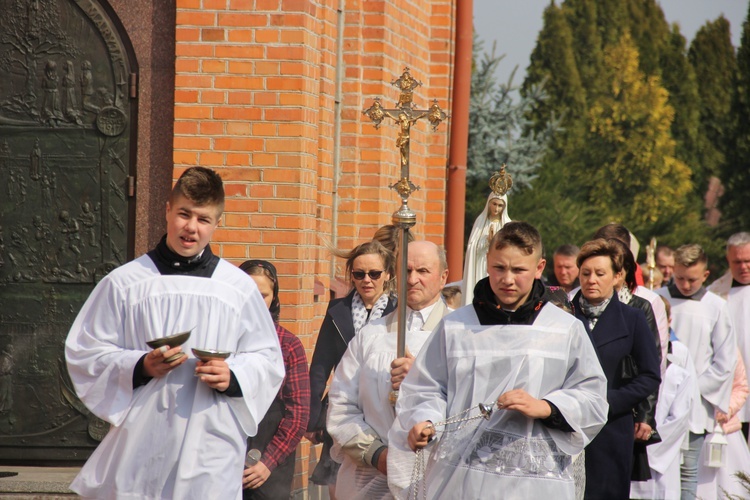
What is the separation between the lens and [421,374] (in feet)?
16.4

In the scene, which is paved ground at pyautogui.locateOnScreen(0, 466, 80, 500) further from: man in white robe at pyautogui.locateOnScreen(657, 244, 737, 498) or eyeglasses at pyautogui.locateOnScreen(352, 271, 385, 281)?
man in white robe at pyautogui.locateOnScreen(657, 244, 737, 498)

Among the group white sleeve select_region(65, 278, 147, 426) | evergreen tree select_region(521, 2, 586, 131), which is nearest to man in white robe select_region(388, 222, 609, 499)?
white sleeve select_region(65, 278, 147, 426)

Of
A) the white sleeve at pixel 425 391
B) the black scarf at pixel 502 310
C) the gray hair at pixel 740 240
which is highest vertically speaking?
the gray hair at pixel 740 240

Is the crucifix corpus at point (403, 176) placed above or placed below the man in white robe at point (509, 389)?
above

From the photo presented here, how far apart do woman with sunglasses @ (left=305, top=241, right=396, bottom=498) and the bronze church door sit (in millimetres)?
1968

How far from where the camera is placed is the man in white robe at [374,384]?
5910mm

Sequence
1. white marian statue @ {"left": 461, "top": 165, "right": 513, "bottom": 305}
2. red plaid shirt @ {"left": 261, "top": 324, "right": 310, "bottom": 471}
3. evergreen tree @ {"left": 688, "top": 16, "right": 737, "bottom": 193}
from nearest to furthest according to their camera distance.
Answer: red plaid shirt @ {"left": 261, "top": 324, "right": 310, "bottom": 471}
white marian statue @ {"left": 461, "top": 165, "right": 513, "bottom": 305}
evergreen tree @ {"left": 688, "top": 16, "right": 737, "bottom": 193}

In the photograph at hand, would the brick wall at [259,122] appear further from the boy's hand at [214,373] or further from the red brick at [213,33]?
the boy's hand at [214,373]

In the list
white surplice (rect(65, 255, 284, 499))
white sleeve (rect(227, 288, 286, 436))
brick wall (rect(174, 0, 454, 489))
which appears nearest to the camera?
white surplice (rect(65, 255, 284, 499))

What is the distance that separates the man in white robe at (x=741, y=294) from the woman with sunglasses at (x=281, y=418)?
6.44 m

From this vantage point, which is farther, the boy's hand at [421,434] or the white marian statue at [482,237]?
the white marian statue at [482,237]

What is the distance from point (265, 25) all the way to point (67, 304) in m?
2.32

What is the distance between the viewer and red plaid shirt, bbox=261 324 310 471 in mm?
6000

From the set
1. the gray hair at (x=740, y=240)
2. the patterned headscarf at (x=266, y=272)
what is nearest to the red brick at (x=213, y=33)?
the patterned headscarf at (x=266, y=272)
